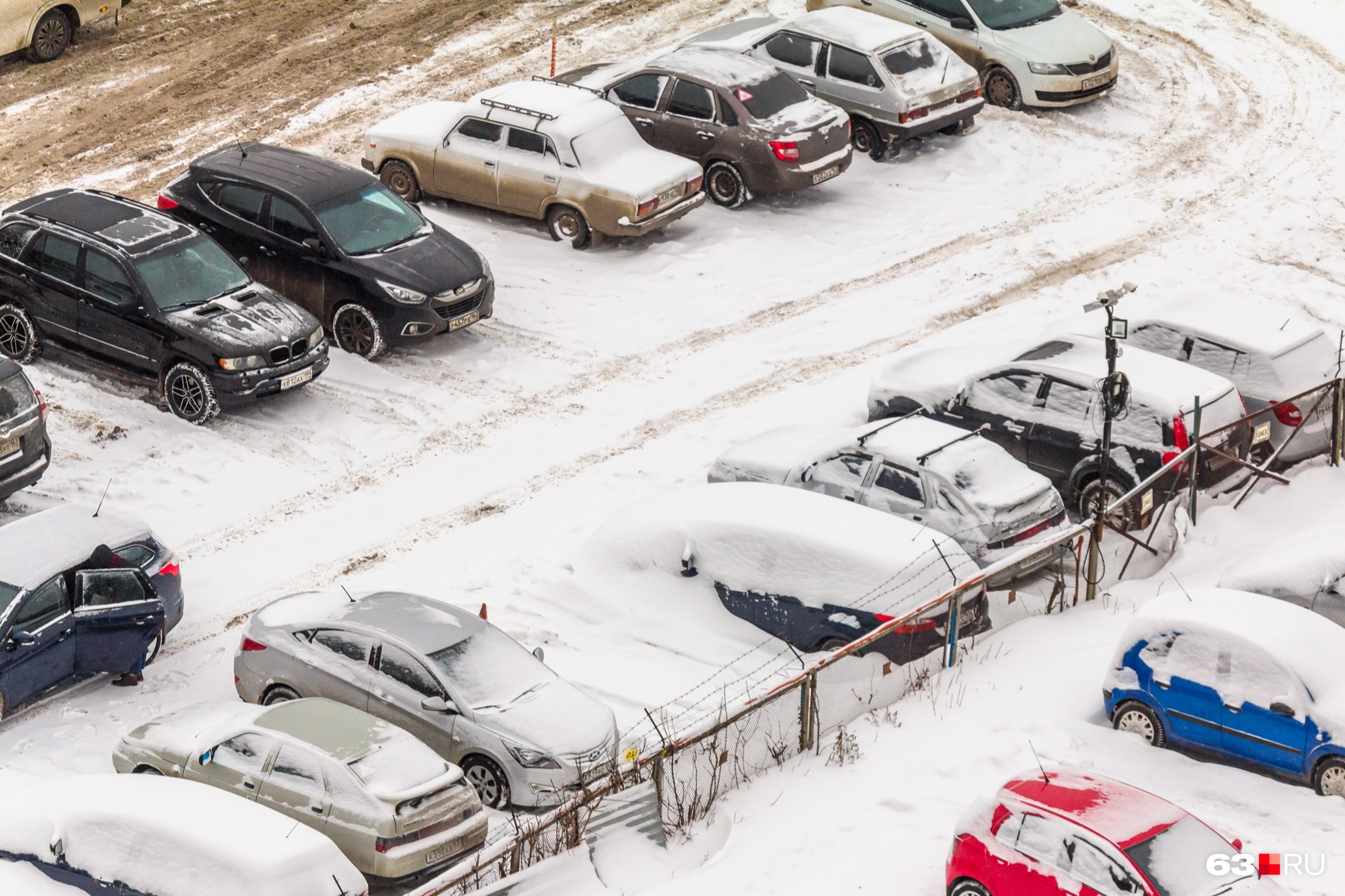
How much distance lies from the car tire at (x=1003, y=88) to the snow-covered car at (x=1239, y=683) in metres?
14.0

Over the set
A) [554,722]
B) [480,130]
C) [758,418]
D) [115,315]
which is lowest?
[758,418]

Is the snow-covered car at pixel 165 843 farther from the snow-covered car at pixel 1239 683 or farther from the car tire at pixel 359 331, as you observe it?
the car tire at pixel 359 331

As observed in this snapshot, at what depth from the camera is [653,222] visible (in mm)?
20703

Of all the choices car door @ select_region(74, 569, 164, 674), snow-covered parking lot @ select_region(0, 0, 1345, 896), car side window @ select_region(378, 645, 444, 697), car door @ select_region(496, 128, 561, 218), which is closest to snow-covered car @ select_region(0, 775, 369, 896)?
snow-covered parking lot @ select_region(0, 0, 1345, 896)

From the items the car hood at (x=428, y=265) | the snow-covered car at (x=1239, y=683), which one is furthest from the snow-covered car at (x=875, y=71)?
the snow-covered car at (x=1239, y=683)

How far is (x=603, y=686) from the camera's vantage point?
1341cm

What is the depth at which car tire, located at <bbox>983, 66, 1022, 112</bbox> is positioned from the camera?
24875mm

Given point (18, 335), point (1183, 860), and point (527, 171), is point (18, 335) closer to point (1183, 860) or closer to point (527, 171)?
point (527, 171)

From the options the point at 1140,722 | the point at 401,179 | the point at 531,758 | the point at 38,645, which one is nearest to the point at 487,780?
the point at 531,758

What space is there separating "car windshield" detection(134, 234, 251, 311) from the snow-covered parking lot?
1.24 meters

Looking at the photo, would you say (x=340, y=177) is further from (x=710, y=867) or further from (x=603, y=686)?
(x=710, y=867)

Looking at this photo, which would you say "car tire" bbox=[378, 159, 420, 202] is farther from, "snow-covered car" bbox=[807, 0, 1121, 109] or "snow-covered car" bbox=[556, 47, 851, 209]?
"snow-covered car" bbox=[807, 0, 1121, 109]

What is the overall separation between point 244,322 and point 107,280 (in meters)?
1.52

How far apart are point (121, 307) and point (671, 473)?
6058 mm
